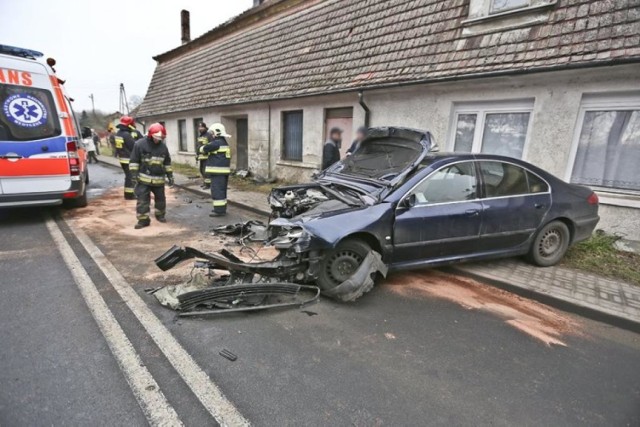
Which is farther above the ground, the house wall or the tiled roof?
the tiled roof

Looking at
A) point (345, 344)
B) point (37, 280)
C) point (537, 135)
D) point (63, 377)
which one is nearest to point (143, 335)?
point (63, 377)

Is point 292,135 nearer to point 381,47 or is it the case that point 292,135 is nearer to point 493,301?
point 381,47

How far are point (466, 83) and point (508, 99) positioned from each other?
81 cm

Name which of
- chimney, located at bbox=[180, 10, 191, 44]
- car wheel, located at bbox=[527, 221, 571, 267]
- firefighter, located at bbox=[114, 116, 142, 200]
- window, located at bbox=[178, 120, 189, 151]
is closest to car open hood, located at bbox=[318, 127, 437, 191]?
car wheel, located at bbox=[527, 221, 571, 267]

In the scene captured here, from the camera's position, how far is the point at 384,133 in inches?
191

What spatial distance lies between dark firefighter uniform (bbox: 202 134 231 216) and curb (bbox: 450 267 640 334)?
4.93 metres

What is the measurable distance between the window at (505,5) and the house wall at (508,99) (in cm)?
138

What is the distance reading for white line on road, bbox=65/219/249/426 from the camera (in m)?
2.06

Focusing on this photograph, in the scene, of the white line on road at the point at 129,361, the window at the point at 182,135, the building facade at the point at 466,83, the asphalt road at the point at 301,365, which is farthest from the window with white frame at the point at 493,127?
the window at the point at 182,135

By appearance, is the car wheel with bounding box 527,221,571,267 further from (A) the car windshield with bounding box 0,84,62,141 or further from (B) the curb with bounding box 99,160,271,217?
(A) the car windshield with bounding box 0,84,62,141

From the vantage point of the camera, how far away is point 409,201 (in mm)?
3781

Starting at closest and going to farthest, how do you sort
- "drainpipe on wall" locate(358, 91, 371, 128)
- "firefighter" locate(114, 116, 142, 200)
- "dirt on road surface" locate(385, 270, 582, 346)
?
"dirt on road surface" locate(385, 270, 582, 346), "drainpipe on wall" locate(358, 91, 371, 128), "firefighter" locate(114, 116, 142, 200)

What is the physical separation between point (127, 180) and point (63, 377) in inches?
284

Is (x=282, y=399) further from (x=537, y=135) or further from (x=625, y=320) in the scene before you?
(x=537, y=135)
